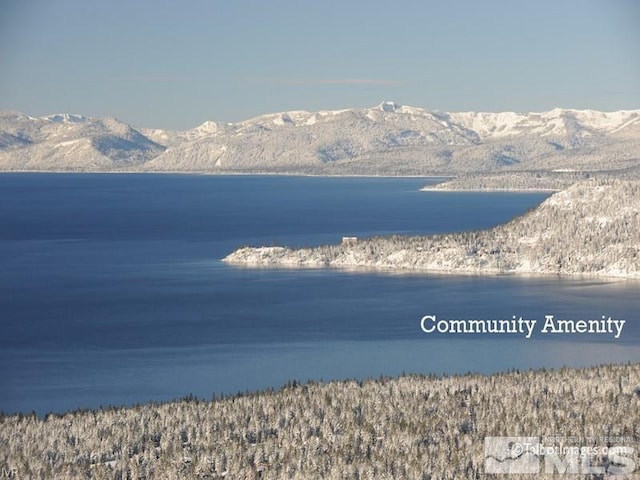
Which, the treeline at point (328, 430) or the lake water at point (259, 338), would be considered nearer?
the treeline at point (328, 430)

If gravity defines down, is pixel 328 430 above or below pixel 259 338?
below

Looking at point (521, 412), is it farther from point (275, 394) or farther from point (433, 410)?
point (275, 394)

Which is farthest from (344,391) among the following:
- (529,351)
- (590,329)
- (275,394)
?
(590,329)

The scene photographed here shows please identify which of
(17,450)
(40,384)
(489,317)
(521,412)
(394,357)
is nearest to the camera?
(17,450)

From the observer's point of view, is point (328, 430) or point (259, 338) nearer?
point (328, 430)

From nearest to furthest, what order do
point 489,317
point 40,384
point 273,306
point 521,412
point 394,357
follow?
point 521,412
point 40,384
point 394,357
point 489,317
point 273,306

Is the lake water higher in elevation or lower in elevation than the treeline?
higher

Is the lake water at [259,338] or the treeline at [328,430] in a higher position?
the lake water at [259,338]

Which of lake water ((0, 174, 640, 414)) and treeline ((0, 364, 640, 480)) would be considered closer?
treeline ((0, 364, 640, 480))
